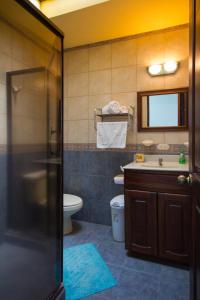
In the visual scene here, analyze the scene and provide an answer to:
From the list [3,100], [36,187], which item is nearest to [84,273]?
[36,187]

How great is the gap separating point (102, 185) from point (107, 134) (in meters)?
0.69

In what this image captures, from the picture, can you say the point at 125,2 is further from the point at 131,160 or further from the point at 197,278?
the point at 197,278

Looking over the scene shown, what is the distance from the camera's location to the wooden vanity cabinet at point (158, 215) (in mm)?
1760

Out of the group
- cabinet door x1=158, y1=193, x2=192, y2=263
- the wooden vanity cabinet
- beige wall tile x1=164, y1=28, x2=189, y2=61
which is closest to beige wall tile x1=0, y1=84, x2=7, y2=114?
the wooden vanity cabinet

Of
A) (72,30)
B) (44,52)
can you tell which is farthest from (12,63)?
(72,30)

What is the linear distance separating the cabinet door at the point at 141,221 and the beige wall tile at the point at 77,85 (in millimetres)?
1525

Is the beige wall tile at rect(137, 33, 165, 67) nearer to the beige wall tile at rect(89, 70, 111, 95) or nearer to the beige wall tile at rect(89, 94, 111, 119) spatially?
the beige wall tile at rect(89, 70, 111, 95)

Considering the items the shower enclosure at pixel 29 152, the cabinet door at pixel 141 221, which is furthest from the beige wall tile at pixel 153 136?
the shower enclosure at pixel 29 152

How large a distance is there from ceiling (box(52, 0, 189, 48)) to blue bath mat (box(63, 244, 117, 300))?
7.63 ft

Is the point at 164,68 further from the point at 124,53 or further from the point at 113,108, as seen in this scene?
the point at 113,108

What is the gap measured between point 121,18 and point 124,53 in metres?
0.46

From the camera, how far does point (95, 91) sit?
2.73 m

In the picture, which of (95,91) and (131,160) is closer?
(131,160)

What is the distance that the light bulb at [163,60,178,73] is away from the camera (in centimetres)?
229
